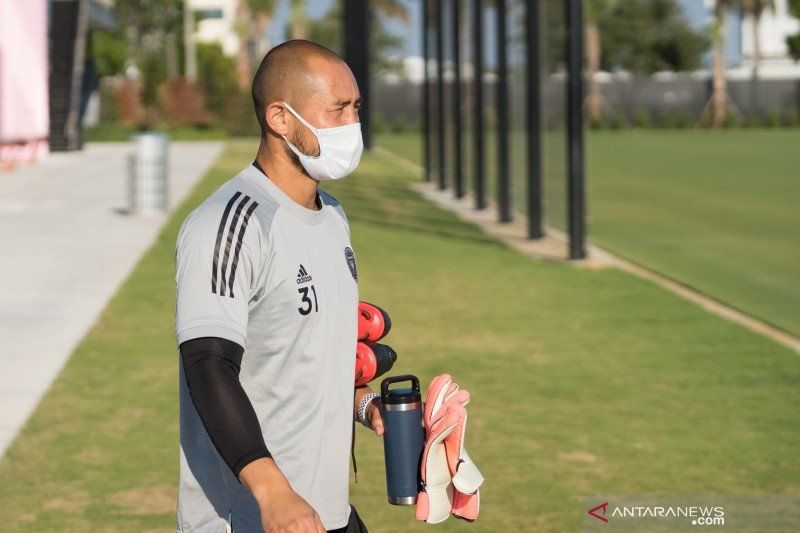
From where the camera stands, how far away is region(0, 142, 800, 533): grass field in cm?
709

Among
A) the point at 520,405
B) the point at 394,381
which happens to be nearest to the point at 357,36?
the point at 520,405

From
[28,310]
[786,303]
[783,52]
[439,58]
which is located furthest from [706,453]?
[783,52]

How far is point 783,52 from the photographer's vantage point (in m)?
125

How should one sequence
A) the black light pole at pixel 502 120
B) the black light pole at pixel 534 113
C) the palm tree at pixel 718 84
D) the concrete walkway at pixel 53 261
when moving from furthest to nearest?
1. the palm tree at pixel 718 84
2. the black light pole at pixel 502 120
3. the black light pole at pixel 534 113
4. the concrete walkway at pixel 53 261

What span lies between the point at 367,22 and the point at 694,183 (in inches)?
578

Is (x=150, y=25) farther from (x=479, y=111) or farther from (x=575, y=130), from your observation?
(x=575, y=130)

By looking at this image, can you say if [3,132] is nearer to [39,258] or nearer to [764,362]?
[39,258]

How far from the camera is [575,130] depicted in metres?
16.5

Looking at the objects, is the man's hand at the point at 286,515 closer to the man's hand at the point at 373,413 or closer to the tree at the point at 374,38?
the man's hand at the point at 373,413

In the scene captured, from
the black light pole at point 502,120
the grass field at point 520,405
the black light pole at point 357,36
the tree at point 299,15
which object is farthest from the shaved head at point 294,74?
the tree at point 299,15

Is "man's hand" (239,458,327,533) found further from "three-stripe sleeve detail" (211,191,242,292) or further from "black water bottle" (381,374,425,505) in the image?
"black water bottle" (381,374,425,505)

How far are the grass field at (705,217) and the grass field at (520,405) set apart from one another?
1061 millimetres

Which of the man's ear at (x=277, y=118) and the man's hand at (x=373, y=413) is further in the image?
the man's hand at (x=373, y=413)

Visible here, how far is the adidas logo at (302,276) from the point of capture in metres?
3.35
